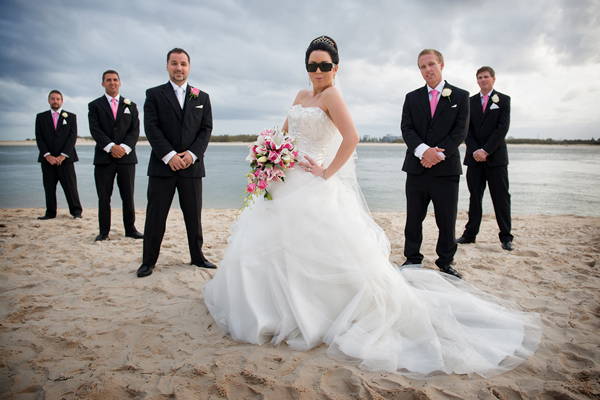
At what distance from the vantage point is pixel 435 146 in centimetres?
400

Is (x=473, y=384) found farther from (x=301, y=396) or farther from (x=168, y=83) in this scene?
(x=168, y=83)

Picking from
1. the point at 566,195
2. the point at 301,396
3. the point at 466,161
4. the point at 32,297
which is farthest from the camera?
the point at 566,195

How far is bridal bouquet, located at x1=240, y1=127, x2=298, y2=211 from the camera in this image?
2.68 metres

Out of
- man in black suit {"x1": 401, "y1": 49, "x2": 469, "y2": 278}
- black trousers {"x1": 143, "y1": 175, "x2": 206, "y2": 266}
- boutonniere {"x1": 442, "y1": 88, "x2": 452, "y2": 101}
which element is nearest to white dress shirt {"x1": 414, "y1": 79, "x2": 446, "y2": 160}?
man in black suit {"x1": 401, "y1": 49, "x2": 469, "y2": 278}

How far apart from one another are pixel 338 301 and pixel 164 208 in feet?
8.09

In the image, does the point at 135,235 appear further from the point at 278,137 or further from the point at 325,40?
the point at 325,40

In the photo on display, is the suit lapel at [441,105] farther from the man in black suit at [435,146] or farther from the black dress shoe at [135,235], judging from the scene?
the black dress shoe at [135,235]

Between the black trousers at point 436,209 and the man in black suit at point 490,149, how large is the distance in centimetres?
145

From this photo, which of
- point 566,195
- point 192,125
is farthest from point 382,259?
point 566,195

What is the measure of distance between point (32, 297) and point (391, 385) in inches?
131

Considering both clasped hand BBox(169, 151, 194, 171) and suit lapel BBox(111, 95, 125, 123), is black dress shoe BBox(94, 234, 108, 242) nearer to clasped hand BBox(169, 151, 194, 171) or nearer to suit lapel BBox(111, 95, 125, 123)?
suit lapel BBox(111, 95, 125, 123)

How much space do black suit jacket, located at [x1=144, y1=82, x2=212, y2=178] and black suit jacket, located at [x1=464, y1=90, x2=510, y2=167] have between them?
3902 millimetres

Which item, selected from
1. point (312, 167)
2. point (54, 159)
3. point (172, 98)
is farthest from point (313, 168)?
point (54, 159)

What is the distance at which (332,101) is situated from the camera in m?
2.70
